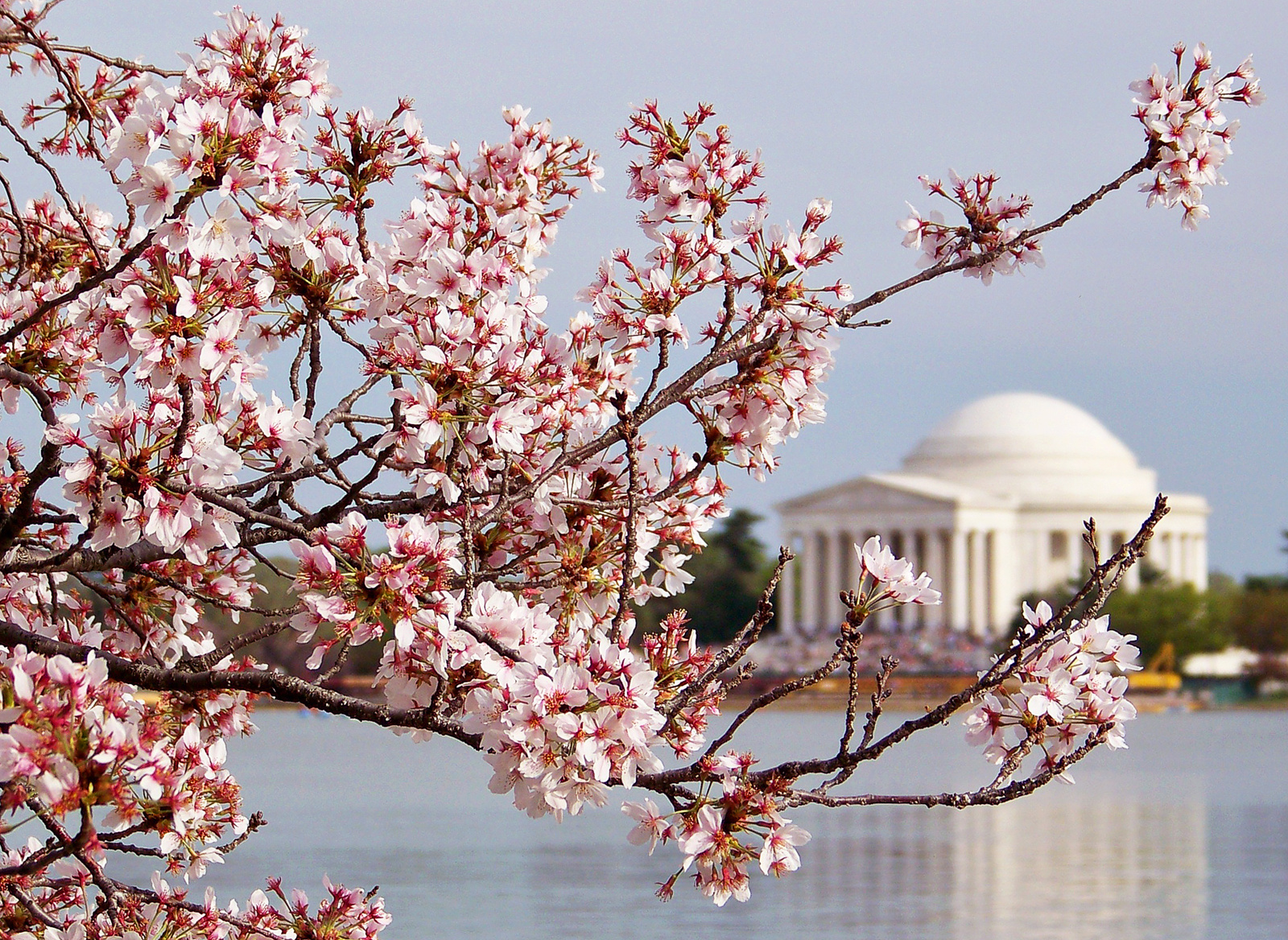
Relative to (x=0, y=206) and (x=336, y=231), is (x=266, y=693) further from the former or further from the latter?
(x=0, y=206)

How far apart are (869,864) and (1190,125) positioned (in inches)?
707

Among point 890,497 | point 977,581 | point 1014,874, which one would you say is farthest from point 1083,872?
point 977,581

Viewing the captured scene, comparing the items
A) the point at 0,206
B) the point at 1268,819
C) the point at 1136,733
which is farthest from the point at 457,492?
the point at 1136,733

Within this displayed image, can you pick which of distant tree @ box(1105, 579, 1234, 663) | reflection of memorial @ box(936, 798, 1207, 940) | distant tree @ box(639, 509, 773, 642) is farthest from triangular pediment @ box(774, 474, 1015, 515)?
reflection of memorial @ box(936, 798, 1207, 940)

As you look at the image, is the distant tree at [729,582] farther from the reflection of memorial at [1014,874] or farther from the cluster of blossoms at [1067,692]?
the cluster of blossoms at [1067,692]

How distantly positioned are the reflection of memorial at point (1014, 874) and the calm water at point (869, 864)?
0.04m

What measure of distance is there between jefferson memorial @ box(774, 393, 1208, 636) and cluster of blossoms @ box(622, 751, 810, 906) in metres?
106

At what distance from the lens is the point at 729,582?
107 metres

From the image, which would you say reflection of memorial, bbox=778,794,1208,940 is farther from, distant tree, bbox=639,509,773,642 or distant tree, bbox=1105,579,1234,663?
distant tree, bbox=639,509,773,642

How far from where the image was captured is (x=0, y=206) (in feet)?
18.9

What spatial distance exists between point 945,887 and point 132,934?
50.5 feet

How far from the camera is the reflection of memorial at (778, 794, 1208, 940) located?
17.3 meters

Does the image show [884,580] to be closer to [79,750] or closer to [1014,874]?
[79,750]

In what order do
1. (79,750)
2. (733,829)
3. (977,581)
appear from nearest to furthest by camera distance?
(79,750) < (733,829) < (977,581)
